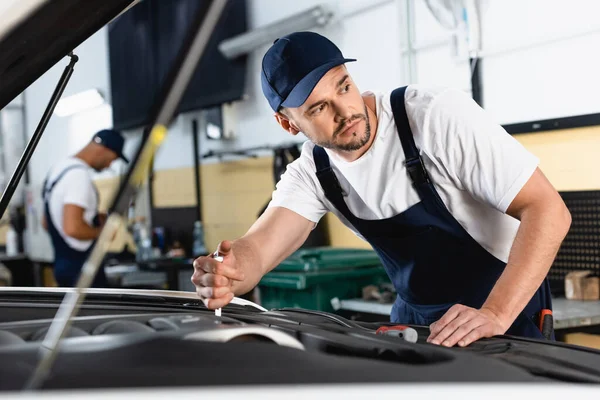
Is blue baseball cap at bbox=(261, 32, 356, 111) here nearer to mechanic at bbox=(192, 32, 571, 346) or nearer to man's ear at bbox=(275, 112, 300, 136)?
mechanic at bbox=(192, 32, 571, 346)

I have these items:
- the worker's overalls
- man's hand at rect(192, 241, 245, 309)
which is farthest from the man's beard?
the worker's overalls

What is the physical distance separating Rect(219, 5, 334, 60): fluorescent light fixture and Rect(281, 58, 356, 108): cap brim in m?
3.03

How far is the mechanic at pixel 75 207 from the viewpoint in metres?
3.93

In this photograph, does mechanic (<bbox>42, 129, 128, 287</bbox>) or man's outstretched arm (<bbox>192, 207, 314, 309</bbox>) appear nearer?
man's outstretched arm (<bbox>192, 207, 314, 309</bbox>)

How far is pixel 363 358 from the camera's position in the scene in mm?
938

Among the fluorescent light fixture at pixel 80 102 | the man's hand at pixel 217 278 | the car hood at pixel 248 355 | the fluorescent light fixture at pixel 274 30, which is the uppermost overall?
→ the fluorescent light fixture at pixel 80 102

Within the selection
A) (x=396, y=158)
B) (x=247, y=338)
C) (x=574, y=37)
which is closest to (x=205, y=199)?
(x=574, y=37)

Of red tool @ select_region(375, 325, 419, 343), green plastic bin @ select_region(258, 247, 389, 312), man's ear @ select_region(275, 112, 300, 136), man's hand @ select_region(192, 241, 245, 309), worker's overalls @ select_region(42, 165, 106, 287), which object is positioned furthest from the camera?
worker's overalls @ select_region(42, 165, 106, 287)

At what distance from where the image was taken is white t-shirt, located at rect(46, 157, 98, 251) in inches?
155

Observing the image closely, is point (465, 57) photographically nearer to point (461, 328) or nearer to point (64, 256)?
point (64, 256)

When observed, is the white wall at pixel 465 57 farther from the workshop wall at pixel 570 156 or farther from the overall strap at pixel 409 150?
the overall strap at pixel 409 150

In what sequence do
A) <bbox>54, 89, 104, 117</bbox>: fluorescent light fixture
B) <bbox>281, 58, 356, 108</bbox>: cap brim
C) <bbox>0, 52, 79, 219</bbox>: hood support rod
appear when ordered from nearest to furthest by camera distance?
1. <bbox>0, 52, 79, 219</bbox>: hood support rod
2. <bbox>281, 58, 356, 108</bbox>: cap brim
3. <bbox>54, 89, 104, 117</bbox>: fluorescent light fixture

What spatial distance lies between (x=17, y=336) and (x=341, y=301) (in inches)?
100

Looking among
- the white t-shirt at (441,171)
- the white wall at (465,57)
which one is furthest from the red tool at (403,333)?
the white wall at (465,57)
